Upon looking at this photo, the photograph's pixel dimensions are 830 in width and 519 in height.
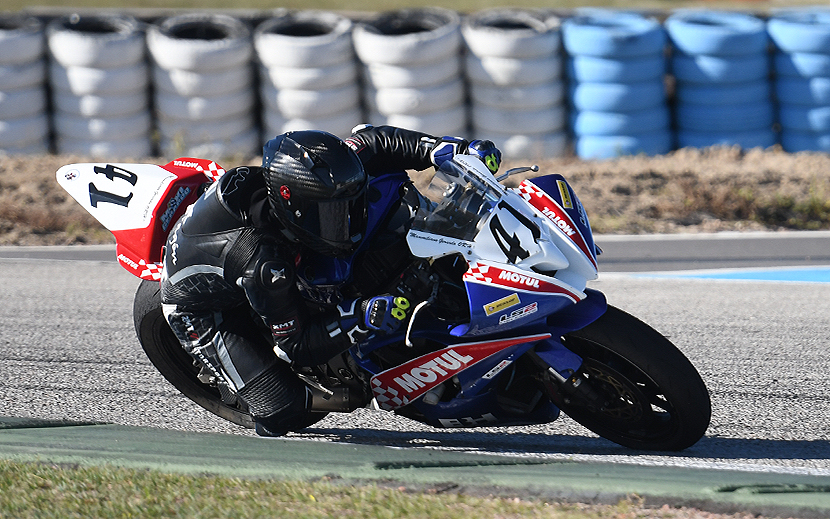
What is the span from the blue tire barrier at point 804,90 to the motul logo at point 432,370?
7664 millimetres

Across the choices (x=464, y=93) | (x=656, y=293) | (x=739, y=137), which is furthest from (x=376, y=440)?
(x=739, y=137)

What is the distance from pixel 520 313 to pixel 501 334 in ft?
0.63

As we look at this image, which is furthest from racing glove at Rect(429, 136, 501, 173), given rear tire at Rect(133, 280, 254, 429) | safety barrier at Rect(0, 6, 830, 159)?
safety barrier at Rect(0, 6, 830, 159)

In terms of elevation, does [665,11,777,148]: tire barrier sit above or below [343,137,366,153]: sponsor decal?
below

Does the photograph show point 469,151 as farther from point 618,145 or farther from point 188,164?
point 618,145

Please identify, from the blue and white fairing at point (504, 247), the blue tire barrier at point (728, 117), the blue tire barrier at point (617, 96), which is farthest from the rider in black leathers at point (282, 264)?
the blue tire barrier at point (728, 117)

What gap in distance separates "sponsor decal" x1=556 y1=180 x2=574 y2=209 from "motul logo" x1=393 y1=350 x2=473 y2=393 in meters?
0.77

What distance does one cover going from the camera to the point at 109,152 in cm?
998

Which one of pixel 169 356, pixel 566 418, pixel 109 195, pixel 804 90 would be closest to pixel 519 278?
pixel 566 418

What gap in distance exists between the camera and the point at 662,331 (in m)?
5.29

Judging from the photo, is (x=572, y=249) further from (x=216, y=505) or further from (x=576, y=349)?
(x=216, y=505)

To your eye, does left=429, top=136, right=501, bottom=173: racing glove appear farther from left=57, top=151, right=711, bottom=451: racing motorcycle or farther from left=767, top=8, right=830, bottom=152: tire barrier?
left=767, top=8, right=830, bottom=152: tire barrier

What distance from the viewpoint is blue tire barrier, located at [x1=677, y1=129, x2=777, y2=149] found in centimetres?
984

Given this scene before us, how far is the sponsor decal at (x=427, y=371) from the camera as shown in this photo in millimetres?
3541
